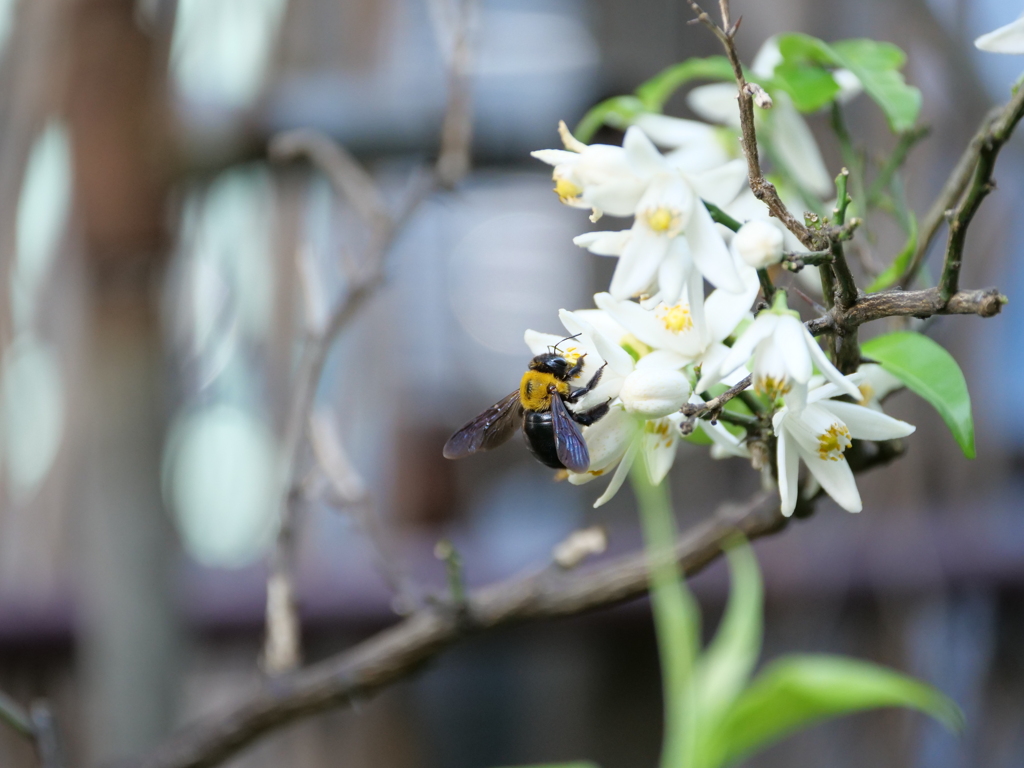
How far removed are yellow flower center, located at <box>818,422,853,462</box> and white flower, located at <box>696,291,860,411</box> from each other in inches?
1.4

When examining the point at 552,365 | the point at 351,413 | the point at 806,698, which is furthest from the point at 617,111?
the point at 351,413

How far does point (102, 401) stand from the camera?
2.65 feet

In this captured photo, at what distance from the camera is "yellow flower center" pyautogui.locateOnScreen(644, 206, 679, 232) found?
27 cm

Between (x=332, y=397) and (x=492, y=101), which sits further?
(x=332, y=397)

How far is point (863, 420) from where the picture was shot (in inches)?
11.8

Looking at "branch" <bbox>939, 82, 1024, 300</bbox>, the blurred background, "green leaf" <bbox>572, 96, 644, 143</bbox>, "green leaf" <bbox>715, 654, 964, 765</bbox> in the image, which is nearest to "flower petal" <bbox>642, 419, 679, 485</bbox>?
"branch" <bbox>939, 82, 1024, 300</bbox>

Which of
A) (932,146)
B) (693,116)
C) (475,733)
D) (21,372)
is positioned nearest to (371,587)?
(475,733)

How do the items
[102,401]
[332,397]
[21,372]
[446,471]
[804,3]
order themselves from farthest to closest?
[446,471]
[332,397]
[804,3]
[21,372]
[102,401]

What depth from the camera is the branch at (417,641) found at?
46 centimetres

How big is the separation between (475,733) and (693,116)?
3.36 feet

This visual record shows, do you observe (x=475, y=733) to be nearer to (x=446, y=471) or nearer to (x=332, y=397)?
(x=446, y=471)

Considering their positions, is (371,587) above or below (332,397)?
below

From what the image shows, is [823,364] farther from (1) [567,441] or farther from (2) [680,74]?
(2) [680,74]

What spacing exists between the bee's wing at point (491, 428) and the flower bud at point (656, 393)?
0.19m
